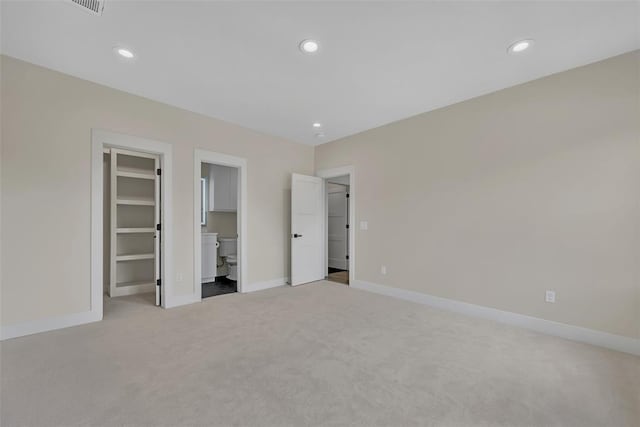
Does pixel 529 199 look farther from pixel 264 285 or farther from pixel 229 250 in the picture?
pixel 229 250

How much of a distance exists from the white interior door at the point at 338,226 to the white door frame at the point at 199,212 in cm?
278

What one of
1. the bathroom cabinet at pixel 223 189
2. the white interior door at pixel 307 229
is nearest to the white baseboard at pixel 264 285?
the white interior door at pixel 307 229

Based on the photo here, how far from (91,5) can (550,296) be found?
4768 mm

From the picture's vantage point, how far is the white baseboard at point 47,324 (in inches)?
102

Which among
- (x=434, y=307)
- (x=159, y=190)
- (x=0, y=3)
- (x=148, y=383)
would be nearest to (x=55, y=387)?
(x=148, y=383)

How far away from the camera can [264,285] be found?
4645 millimetres

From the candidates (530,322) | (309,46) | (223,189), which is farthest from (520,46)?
(223,189)

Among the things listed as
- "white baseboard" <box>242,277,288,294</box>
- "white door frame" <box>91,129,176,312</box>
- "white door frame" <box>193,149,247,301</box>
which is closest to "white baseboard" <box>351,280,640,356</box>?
"white baseboard" <box>242,277,288,294</box>

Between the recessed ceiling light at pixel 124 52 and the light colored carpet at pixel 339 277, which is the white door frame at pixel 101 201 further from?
the light colored carpet at pixel 339 277

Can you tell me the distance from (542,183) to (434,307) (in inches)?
77.9

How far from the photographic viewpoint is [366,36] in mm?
2234

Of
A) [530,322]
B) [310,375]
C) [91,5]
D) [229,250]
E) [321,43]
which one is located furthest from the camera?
[229,250]

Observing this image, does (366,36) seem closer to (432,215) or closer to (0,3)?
(432,215)

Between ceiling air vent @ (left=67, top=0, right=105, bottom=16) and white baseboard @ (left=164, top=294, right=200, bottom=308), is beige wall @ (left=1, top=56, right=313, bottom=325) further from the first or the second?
ceiling air vent @ (left=67, top=0, right=105, bottom=16)
